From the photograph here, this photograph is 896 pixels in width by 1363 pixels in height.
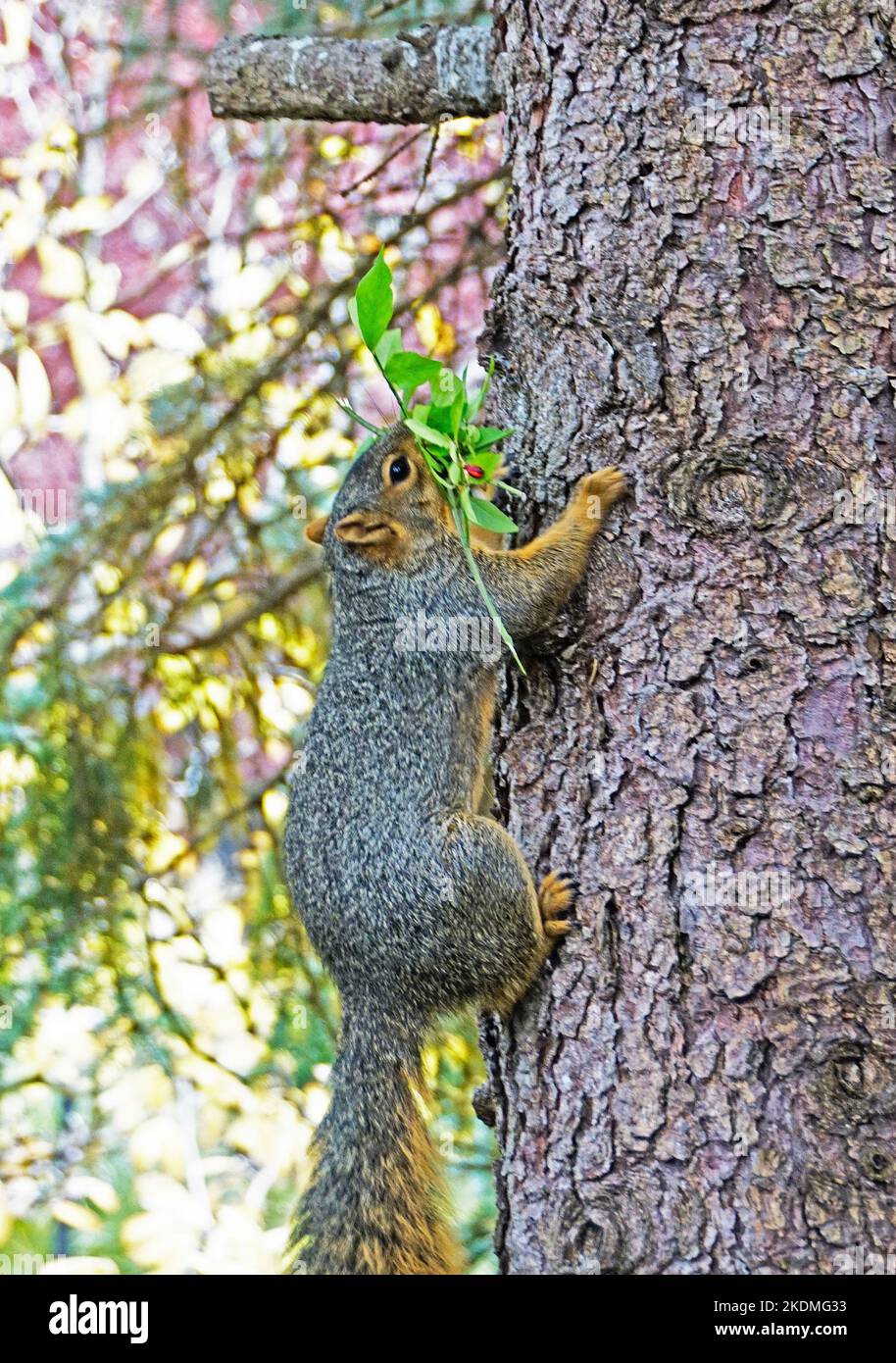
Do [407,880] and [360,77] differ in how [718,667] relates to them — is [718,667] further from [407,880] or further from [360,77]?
[360,77]

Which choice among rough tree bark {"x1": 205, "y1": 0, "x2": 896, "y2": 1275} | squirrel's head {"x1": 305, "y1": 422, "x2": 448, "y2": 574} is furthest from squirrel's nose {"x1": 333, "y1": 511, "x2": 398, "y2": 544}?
rough tree bark {"x1": 205, "y1": 0, "x2": 896, "y2": 1275}

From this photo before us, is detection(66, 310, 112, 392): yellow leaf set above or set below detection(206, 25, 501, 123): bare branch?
below

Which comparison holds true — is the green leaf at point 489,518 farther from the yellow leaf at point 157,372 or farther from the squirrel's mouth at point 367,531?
the yellow leaf at point 157,372

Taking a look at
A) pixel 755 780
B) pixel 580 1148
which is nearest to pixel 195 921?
pixel 580 1148

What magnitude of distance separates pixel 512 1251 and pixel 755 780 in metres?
0.56

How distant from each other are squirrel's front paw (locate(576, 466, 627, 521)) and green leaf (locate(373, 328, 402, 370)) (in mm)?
284

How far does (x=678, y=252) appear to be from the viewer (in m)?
1.39

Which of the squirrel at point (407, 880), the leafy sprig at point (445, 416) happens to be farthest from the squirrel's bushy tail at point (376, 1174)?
the leafy sprig at point (445, 416)

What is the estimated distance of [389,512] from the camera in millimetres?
1828

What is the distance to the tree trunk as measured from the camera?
1.28 m

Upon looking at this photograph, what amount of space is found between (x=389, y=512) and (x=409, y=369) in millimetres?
307

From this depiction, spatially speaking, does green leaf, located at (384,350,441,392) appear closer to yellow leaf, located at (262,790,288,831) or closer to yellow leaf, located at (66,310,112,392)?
yellow leaf, located at (262,790,288,831)

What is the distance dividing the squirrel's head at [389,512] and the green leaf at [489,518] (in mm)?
222

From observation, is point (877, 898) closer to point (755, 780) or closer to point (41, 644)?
point (755, 780)
